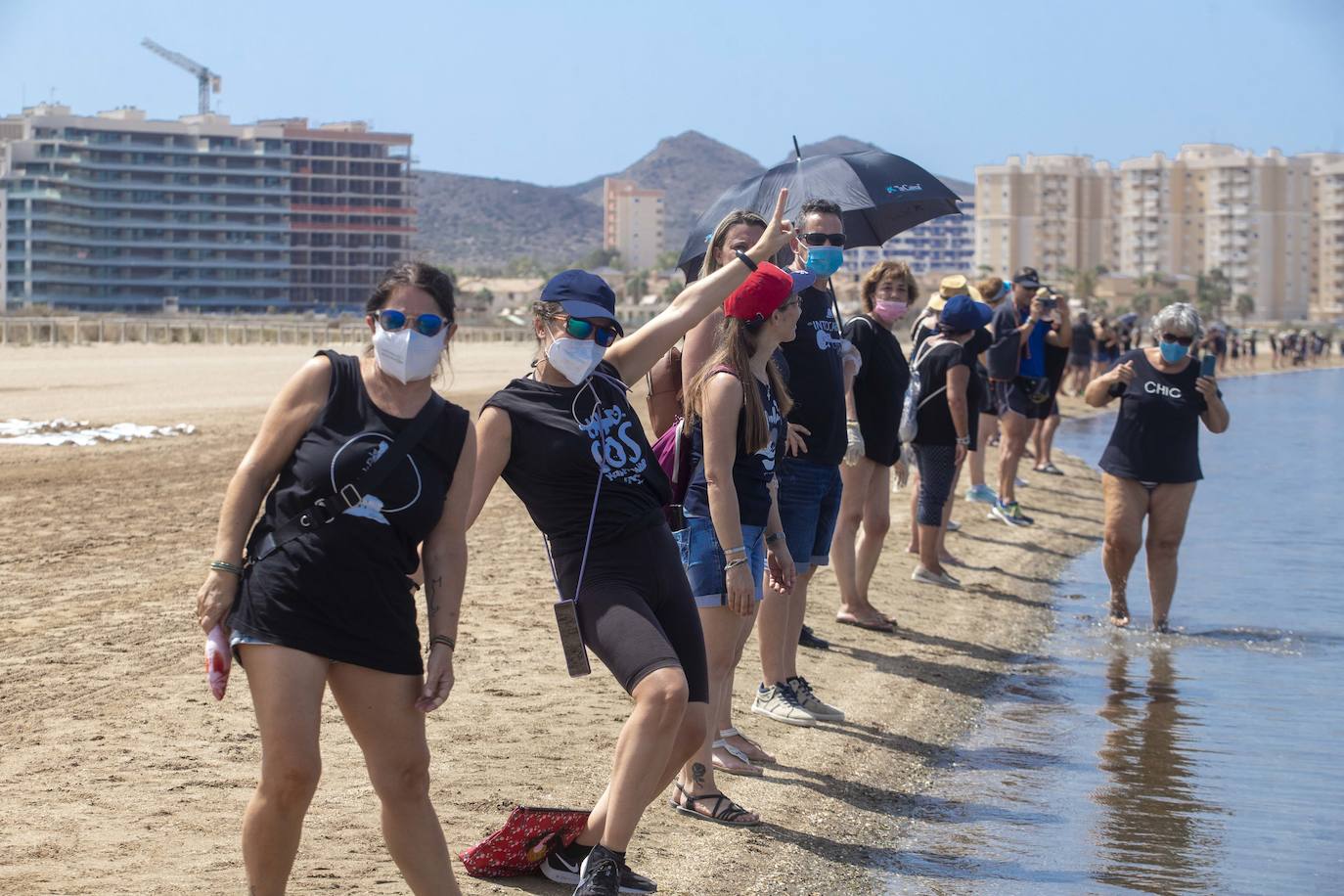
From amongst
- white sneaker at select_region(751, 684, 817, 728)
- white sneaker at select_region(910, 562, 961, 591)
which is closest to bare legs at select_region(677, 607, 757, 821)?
white sneaker at select_region(751, 684, 817, 728)

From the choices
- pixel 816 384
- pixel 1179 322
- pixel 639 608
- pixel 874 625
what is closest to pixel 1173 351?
pixel 1179 322

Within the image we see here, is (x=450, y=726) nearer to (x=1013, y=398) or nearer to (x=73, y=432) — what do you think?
(x=1013, y=398)

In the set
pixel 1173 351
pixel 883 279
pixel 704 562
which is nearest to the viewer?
pixel 704 562

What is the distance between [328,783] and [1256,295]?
205 meters

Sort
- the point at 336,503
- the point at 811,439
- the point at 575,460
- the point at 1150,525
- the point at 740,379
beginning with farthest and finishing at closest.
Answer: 1. the point at 1150,525
2. the point at 811,439
3. the point at 740,379
4. the point at 575,460
5. the point at 336,503

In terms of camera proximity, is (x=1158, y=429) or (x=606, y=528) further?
(x=1158, y=429)

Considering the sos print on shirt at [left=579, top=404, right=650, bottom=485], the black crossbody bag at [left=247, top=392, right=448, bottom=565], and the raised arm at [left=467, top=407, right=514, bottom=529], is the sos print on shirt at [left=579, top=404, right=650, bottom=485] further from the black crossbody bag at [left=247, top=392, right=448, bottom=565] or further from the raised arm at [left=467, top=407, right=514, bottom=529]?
the black crossbody bag at [left=247, top=392, right=448, bottom=565]

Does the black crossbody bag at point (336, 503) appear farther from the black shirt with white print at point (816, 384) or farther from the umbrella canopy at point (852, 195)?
the umbrella canopy at point (852, 195)

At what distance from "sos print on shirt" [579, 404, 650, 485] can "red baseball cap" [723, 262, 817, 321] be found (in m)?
0.83

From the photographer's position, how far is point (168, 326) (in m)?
54.9

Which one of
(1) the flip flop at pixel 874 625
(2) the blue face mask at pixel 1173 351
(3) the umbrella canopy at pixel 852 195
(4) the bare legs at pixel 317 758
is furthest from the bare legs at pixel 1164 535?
(4) the bare legs at pixel 317 758

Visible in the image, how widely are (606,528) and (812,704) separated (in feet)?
9.58

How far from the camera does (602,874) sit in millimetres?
4352

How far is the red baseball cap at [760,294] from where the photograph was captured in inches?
201
